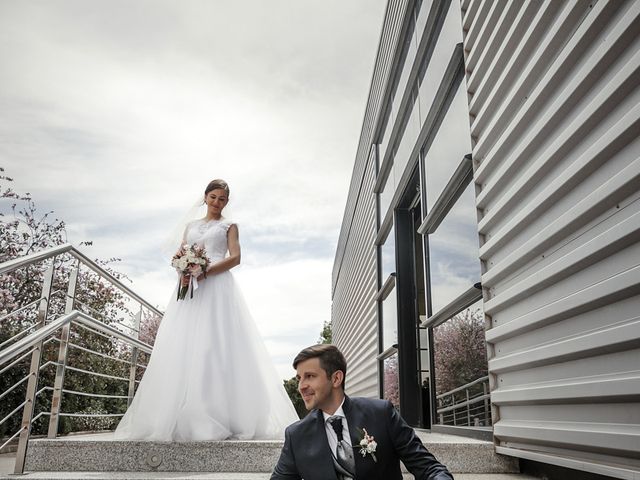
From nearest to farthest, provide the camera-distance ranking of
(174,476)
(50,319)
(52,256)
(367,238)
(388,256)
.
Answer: (174,476) → (52,256) → (388,256) → (367,238) → (50,319)

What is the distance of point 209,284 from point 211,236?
45 cm

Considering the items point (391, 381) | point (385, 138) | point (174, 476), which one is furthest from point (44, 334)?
point (385, 138)

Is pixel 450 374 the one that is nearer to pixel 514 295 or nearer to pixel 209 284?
pixel 514 295

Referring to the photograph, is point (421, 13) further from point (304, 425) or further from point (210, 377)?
point (304, 425)

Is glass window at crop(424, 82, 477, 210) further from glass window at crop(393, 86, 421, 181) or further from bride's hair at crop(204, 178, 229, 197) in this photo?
bride's hair at crop(204, 178, 229, 197)

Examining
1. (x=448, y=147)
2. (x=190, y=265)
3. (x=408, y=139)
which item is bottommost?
(x=190, y=265)

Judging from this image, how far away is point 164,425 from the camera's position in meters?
4.06

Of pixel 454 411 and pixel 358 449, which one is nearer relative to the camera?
pixel 358 449

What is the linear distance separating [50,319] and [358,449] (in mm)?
9820

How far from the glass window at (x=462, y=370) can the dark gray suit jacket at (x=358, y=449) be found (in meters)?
1.39

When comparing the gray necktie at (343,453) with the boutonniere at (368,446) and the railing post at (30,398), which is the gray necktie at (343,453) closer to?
the boutonniere at (368,446)

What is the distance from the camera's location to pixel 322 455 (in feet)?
7.96

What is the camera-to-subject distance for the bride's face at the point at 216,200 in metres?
5.09

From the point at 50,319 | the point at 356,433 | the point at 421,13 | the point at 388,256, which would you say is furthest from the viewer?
the point at 50,319
